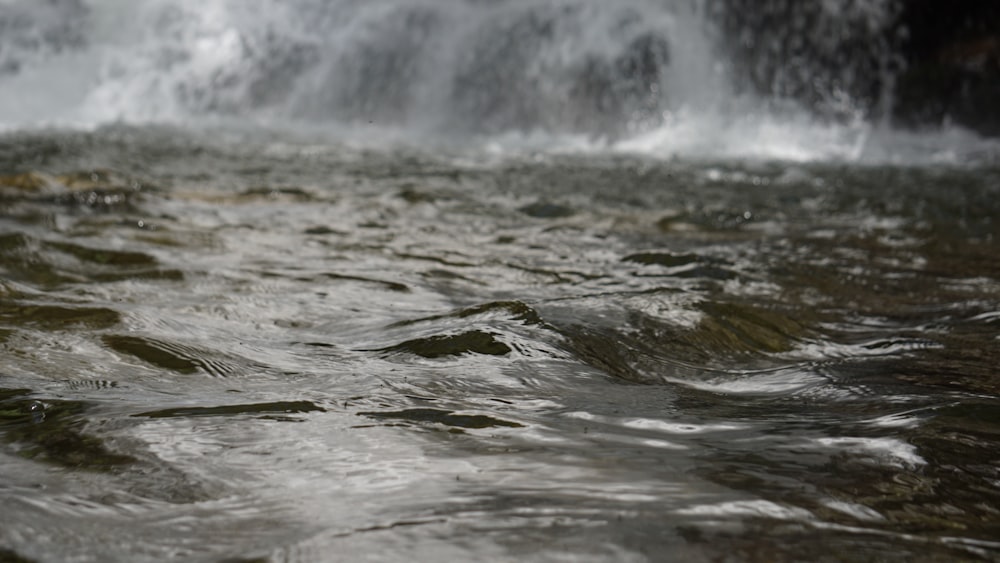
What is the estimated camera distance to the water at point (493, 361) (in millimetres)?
1251

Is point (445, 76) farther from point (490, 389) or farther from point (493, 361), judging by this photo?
point (490, 389)

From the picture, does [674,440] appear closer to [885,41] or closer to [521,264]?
[521,264]

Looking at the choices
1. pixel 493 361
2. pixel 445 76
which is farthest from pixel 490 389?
pixel 445 76

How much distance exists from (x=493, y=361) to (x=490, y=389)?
0.62ft

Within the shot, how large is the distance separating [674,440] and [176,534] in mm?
789

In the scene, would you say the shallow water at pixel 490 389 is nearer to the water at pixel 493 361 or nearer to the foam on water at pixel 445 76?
the water at pixel 493 361

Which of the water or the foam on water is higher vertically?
the foam on water

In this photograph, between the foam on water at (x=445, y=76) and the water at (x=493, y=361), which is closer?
the water at (x=493, y=361)

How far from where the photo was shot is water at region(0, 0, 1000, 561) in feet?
4.10

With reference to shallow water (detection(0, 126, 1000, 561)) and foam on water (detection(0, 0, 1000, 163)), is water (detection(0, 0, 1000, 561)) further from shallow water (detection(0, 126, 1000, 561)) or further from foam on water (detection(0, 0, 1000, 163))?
foam on water (detection(0, 0, 1000, 163))

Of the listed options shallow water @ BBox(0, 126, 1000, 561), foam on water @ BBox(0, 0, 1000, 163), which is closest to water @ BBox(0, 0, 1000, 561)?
shallow water @ BBox(0, 126, 1000, 561)

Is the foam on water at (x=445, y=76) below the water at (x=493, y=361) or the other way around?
the other way around

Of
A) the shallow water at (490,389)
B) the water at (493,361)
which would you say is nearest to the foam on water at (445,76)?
the water at (493,361)

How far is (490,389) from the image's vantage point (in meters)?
1.87
